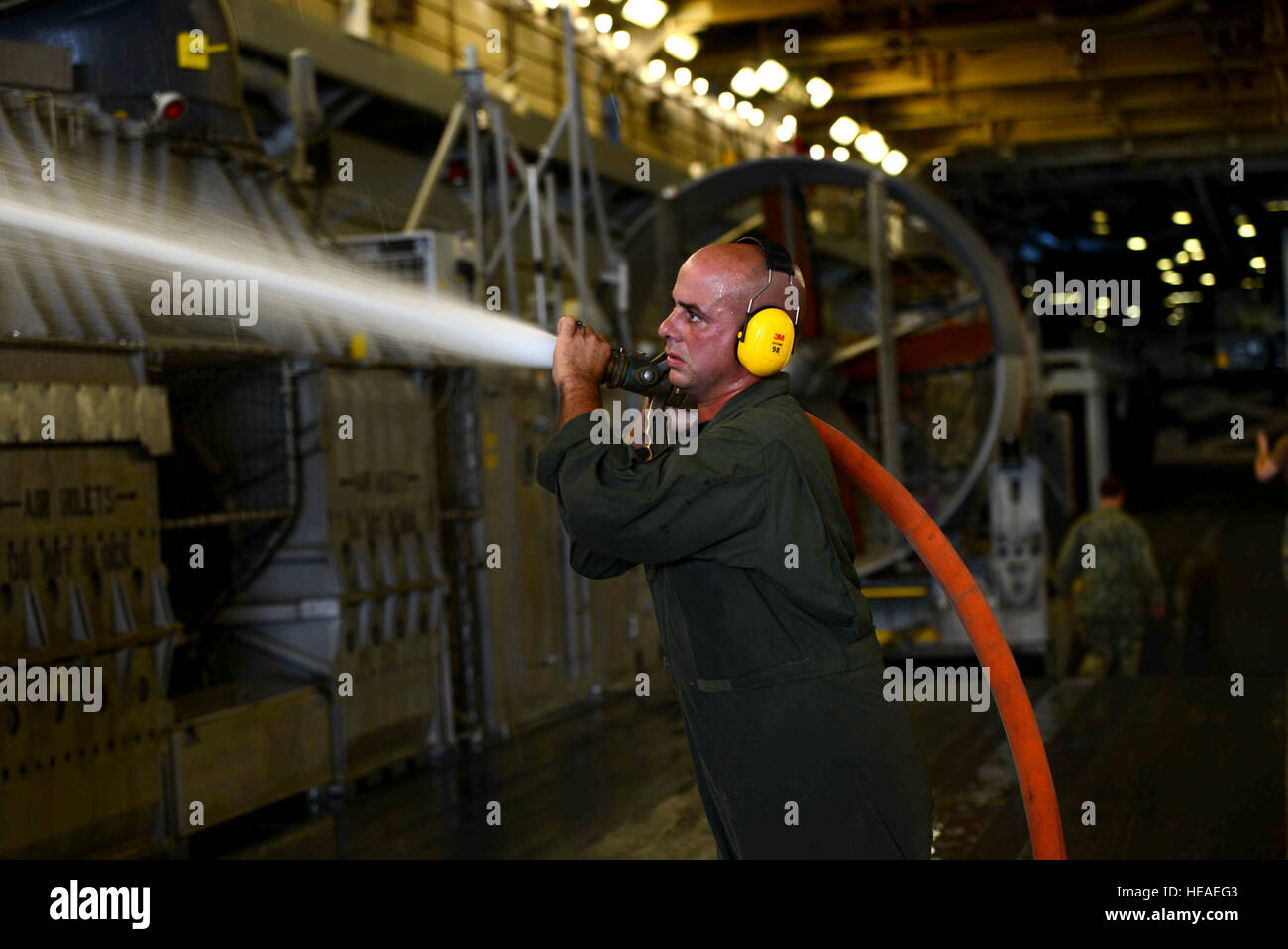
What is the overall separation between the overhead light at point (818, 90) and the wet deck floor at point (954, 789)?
7.62 m

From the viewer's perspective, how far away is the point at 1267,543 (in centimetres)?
1936

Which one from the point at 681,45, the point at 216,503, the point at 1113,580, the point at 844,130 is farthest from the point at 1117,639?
the point at 844,130

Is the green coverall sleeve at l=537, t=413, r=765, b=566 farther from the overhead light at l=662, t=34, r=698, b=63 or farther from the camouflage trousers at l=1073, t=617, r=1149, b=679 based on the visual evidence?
the overhead light at l=662, t=34, r=698, b=63

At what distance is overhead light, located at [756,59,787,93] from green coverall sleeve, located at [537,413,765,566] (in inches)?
461

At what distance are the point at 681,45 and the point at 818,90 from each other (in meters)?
2.27

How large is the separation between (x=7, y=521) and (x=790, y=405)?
3.25 meters

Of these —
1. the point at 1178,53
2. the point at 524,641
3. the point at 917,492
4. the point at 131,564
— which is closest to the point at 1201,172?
the point at 1178,53

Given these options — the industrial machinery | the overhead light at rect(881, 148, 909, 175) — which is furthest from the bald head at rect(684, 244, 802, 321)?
the overhead light at rect(881, 148, 909, 175)

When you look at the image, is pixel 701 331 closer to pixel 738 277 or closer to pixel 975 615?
pixel 738 277

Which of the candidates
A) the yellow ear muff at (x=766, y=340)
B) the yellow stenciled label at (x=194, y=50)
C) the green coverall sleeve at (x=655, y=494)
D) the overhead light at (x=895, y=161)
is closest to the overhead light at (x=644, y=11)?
the yellow stenciled label at (x=194, y=50)

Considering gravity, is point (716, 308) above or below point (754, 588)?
above

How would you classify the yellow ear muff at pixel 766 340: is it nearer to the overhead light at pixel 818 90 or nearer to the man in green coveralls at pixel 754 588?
the man in green coveralls at pixel 754 588

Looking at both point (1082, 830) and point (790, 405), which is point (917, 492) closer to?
point (1082, 830)

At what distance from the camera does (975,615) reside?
3051mm
